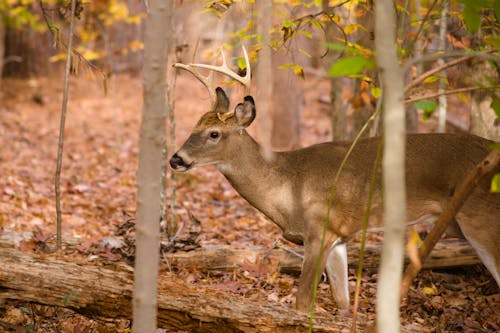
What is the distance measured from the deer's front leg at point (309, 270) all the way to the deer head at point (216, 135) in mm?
1147

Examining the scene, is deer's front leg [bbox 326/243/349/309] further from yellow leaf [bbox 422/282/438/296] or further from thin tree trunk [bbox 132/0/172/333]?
A: thin tree trunk [bbox 132/0/172/333]

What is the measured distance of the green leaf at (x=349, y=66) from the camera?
2.66 m

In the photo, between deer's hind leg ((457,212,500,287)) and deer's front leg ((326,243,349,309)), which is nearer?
deer's hind leg ((457,212,500,287))

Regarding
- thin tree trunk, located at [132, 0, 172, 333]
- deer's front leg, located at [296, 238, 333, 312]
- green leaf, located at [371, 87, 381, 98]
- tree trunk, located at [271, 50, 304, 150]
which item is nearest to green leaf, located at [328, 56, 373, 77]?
thin tree trunk, located at [132, 0, 172, 333]

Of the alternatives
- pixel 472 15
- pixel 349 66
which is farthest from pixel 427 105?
pixel 349 66

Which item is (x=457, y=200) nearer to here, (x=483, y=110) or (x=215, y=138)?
(x=215, y=138)

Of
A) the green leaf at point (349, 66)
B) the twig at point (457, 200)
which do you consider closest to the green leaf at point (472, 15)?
the twig at point (457, 200)

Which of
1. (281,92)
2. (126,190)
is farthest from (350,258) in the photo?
(281,92)

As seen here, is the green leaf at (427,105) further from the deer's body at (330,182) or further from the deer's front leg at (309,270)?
the deer's front leg at (309,270)

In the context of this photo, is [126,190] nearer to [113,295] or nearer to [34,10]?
[113,295]

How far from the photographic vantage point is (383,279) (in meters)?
2.77

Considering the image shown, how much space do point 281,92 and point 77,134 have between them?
432 cm

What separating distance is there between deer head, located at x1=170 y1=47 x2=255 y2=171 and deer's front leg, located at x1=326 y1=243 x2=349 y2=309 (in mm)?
1338

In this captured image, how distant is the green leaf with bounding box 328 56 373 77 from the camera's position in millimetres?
2664
